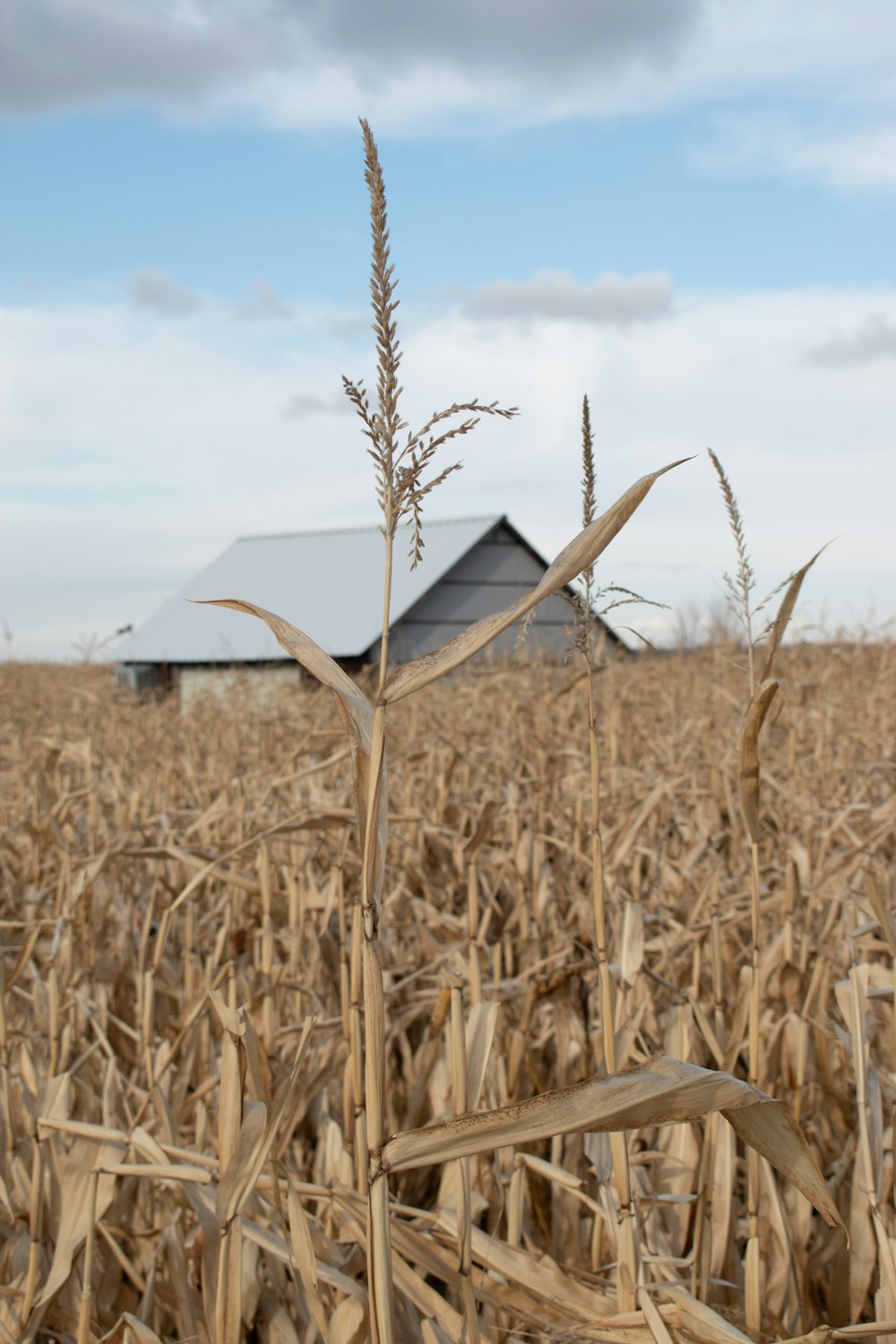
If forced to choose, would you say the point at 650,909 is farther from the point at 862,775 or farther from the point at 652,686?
the point at 652,686

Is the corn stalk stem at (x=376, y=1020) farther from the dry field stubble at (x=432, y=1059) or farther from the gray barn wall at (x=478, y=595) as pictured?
the gray barn wall at (x=478, y=595)

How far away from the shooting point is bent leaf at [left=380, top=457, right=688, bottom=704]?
0.67 m

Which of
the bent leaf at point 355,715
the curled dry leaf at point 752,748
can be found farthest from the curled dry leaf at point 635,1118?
the curled dry leaf at point 752,748

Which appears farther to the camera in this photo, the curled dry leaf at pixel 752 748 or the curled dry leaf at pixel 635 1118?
the curled dry leaf at pixel 752 748

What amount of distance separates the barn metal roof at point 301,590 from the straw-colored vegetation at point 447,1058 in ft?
27.3

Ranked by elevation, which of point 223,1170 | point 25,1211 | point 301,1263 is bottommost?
point 25,1211

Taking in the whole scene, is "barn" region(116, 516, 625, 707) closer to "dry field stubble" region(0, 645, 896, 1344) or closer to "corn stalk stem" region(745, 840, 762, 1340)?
"dry field stubble" region(0, 645, 896, 1344)

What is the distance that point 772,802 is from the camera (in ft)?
12.4

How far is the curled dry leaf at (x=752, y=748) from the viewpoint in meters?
1.14

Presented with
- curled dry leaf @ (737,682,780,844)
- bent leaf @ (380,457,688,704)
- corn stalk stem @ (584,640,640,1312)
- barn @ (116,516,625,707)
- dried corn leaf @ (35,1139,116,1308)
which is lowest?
dried corn leaf @ (35,1139,116,1308)

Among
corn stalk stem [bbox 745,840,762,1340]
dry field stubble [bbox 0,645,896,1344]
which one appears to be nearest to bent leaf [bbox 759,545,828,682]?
corn stalk stem [bbox 745,840,762,1340]

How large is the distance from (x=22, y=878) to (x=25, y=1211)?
177 centimetres

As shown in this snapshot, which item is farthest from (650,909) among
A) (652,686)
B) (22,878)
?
(652,686)

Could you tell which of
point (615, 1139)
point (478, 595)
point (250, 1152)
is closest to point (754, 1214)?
point (615, 1139)
